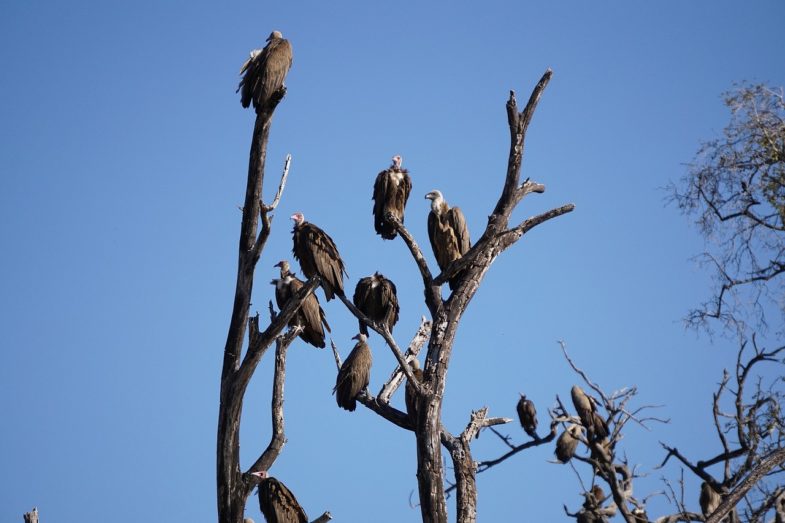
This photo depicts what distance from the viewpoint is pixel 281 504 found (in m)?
7.88

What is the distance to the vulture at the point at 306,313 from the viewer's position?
31.9 ft

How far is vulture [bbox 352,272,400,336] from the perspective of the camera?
9227 mm

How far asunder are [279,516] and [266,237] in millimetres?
2418

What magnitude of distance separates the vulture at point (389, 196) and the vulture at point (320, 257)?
559 millimetres

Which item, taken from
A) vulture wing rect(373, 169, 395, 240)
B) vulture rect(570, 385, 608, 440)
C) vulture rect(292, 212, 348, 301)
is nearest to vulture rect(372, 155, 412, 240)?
vulture wing rect(373, 169, 395, 240)

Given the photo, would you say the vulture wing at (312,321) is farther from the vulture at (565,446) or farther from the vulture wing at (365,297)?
the vulture at (565,446)

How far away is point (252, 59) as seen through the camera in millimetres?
7895

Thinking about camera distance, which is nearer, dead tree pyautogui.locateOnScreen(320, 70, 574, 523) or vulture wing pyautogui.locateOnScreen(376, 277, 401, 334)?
dead tree pyautogui.locateOnScreen(320, 70, 574, 523)

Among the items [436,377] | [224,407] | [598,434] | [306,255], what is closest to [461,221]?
[306,255]

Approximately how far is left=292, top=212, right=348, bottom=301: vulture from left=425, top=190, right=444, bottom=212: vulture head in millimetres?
1241

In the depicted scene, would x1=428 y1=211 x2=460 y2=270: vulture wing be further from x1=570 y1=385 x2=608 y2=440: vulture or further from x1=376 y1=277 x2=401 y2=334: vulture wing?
x1=570 y1=385 x2=608 y2=440: vulture

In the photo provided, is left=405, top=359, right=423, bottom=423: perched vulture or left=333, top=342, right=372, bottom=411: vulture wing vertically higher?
left=333, top=342, right=372, bottom=411: vulture wing

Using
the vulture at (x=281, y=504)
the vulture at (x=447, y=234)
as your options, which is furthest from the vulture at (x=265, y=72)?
the vulture at (x=281, y=504)

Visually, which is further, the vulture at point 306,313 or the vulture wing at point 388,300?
the vulture at point 306,313
